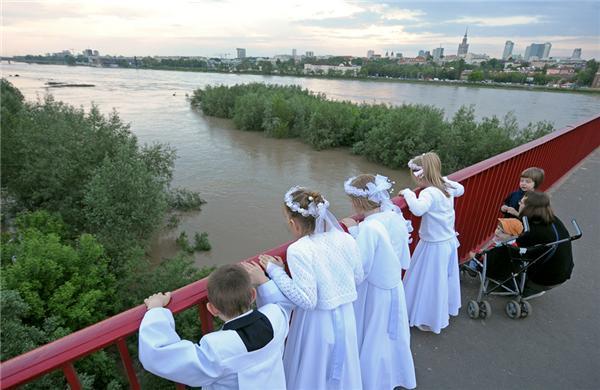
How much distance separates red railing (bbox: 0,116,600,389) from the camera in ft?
3.54

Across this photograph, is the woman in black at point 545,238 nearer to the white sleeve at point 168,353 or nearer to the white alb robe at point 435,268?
the white alb robe at point 435,268

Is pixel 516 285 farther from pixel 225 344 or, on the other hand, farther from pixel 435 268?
pixel 225 344

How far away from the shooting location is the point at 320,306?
1.82m

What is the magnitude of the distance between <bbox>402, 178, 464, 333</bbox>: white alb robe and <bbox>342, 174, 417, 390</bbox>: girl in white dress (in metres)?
0.53

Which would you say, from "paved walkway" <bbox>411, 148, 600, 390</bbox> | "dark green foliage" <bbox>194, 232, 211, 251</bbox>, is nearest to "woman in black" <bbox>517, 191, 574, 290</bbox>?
"paved walkway" <bbox>411, 148, 600, 390</bbox>

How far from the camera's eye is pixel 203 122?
1297 inches

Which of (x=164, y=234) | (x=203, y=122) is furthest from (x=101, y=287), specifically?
(x=203, y=122)

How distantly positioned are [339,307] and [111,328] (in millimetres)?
1061

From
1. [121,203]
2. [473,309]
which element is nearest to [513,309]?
[473,309]

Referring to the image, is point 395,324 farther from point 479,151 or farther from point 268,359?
point 479,151

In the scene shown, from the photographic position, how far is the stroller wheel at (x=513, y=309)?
9.96 feet

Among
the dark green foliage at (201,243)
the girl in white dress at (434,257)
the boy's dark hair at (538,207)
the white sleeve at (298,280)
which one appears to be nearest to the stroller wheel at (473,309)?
the girl in white dress at (434,257)

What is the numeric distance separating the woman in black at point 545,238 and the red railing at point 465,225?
55 centimetres

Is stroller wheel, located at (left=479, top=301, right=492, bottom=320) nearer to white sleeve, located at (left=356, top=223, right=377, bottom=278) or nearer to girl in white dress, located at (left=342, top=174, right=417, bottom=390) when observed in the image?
girl in white dress, located at (left=342, top=174, right=417, bottom=390)
